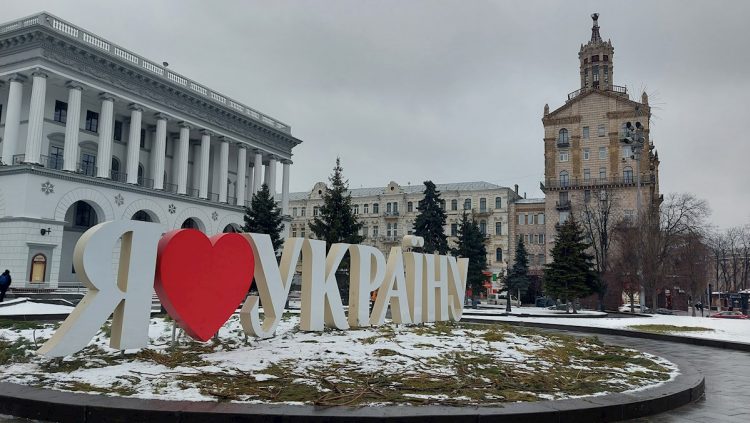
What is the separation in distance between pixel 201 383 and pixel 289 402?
59.4 inches

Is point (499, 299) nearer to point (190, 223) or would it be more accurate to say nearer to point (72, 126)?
point (190, 223)

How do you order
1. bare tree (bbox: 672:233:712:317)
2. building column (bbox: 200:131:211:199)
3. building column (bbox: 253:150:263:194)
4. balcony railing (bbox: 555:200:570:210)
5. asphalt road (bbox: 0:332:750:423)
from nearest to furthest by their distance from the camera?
1. asphalt road (bbox: 0:332:750:423)
2. bare tree (bbox: 672:233:712:317)
3. building column (bbox: 200:131:211:199)
4. building column (bbox: 253:150:263:194)
5. balcony railing (bbox: 555:200:570:210)

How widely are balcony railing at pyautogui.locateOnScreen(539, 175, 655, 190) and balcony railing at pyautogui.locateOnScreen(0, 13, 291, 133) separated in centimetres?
3371

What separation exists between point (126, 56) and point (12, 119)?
30.7ft

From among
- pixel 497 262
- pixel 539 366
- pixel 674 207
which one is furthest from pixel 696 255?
pixel 539 366

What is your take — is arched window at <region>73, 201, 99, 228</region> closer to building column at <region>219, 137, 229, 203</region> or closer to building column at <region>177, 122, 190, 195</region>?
building column at <region>177, 122, 190, 195</region>

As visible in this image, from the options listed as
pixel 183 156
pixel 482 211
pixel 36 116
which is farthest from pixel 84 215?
pixel 482 211

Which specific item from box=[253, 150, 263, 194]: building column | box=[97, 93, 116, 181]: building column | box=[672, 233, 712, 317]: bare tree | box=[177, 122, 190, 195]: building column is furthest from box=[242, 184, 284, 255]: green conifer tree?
box=[672, 233, 712, 317]: bare tree

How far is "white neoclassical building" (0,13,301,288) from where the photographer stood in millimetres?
33125

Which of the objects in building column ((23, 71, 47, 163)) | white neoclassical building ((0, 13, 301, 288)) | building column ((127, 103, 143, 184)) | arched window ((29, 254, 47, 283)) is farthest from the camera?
building column ((127, 103, 143, 184))

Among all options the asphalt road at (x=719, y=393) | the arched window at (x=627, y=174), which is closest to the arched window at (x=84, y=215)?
the asphalt road at (x=719, y=393)

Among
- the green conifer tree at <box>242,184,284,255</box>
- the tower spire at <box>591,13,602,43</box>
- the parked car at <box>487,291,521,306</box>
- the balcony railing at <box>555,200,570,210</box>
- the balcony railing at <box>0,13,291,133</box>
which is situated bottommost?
the parked car at <box>487,291,521,306</box>

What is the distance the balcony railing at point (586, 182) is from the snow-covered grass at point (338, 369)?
54.7m

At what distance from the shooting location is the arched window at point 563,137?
6500 cm
